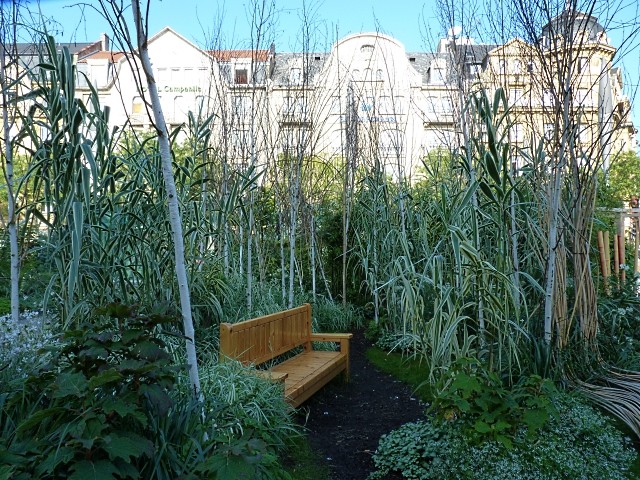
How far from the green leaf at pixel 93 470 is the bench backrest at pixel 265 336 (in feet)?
7.08

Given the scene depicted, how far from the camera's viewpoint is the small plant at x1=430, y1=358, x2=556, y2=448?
3273 millimetres

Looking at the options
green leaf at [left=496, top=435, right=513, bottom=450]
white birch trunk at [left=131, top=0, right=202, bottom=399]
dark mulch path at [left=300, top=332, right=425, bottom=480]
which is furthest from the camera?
dark mulch path at [left=300, top=332, right=425, bottom=480]

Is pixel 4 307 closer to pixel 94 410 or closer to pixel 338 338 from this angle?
pixel 338 338

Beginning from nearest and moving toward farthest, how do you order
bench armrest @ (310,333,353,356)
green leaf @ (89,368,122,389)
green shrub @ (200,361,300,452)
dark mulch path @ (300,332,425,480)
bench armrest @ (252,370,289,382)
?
green leaf @ (89,368,122,389), green shrub @ (200,361,300,452), dark mulch path @ (300,332,425,480), bench armrest @ (252,370,289,382), bench armrest @ (310,333,353,356)

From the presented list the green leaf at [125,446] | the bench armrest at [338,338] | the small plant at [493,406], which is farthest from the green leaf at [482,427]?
the bench armrest at [338,338]

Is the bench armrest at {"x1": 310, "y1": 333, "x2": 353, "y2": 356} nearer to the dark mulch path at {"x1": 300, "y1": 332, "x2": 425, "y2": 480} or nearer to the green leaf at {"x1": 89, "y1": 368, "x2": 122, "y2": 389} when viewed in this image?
the dark mulch path at {"x1": 300, "y1": 332, "x2": 425, "y2": 480}

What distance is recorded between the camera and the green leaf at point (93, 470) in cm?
208

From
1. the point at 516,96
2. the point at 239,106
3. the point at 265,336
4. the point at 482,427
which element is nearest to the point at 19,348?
the point at 265,336

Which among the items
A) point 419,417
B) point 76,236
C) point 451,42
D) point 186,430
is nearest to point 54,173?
point 76,236

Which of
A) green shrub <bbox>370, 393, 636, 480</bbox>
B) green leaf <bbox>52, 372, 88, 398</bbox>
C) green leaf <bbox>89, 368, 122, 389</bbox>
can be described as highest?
green leaf <bbox>89, 368, 122, 389</bbox>

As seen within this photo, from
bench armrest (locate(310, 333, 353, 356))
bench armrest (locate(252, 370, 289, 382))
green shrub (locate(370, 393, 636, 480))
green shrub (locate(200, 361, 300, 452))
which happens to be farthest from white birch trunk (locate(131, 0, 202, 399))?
bench armrest (locate(310, 333, 353, 356))

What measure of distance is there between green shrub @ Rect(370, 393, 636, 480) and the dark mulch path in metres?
0.23

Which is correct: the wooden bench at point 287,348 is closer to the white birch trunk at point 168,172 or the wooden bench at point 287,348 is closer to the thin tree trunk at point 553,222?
the white birch trunk at point 168,172

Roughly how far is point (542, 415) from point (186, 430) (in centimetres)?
178
